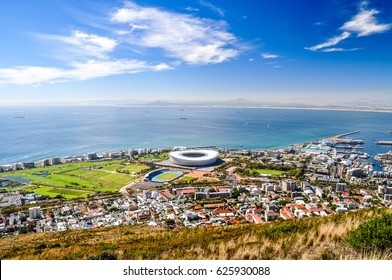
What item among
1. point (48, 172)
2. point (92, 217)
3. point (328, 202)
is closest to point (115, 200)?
point (92, 217)

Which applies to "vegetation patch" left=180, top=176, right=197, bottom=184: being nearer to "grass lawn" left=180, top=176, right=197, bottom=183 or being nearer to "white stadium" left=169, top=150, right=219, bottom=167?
"grass lawn" left=180, top=176, right=197, bottom=183

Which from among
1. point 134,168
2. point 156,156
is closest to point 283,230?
point 134,168

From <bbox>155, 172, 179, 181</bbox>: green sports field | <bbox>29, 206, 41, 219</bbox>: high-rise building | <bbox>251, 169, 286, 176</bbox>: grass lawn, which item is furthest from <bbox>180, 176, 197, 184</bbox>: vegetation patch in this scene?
<bbox>29, 206, 41, 219</bbox>: high-rise building

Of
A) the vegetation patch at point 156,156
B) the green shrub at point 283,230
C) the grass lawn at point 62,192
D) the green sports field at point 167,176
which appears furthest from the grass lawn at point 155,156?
the green shrub at point 283,230

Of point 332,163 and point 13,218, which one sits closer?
point 13,218

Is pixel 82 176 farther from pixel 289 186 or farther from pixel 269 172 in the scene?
pixel 289 186

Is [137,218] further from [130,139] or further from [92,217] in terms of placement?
[130,139]
